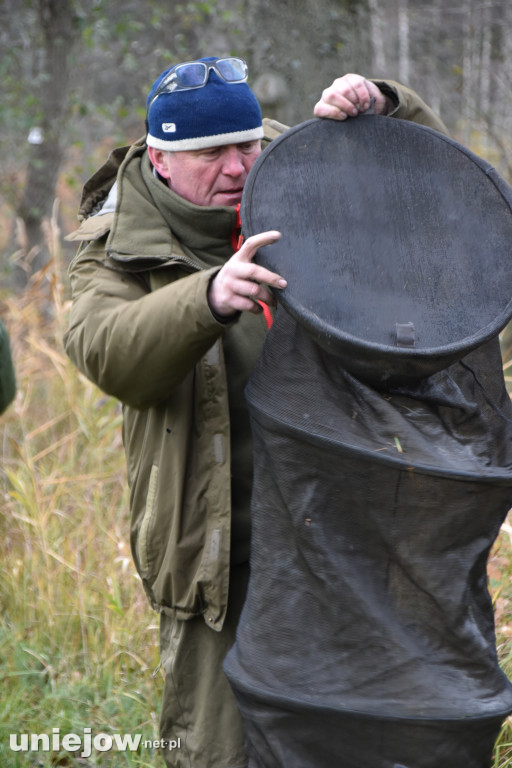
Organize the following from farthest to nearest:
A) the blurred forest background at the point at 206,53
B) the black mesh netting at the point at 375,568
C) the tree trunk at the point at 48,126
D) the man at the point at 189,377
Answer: the tree trunk at the point at 48,126, the blurred forest background at the point at 206,53, the man at the point at 189,377, the black mesh netting at the point at 375,568

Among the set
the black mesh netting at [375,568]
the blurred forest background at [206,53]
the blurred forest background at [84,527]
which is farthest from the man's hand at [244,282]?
the blurred forest background at [206,53]

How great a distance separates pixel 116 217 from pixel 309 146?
541 millimetres

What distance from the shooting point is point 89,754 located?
3316mm

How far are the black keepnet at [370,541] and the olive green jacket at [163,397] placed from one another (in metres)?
0.28

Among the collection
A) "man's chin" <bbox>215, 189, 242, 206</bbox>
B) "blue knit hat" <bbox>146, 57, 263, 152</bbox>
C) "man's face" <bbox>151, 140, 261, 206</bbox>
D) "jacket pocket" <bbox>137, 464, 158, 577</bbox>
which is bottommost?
"jacket pocket" <bbox>137, 464, 158, 577</bbox>

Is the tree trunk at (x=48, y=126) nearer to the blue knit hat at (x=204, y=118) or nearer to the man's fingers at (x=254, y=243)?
the blue knit hat at (x=204, y=118)

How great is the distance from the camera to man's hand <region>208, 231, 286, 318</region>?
1.82m

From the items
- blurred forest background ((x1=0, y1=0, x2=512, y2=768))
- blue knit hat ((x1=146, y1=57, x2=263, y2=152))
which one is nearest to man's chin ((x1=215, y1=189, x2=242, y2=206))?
blue knit hat ((x1=146, y1=57, x2=263, y2=152))

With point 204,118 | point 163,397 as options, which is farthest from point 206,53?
point 163,397

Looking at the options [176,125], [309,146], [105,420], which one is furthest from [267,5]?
[309,146]

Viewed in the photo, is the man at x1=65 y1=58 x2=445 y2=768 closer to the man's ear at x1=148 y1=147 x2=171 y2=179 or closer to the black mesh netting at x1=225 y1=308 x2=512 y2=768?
the man's ear at x1=148 y1=147 x2=171 y2=179

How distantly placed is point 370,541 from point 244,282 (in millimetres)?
596

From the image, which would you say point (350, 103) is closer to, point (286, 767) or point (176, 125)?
point (176, 125)

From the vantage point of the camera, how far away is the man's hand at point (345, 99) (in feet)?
6.68
